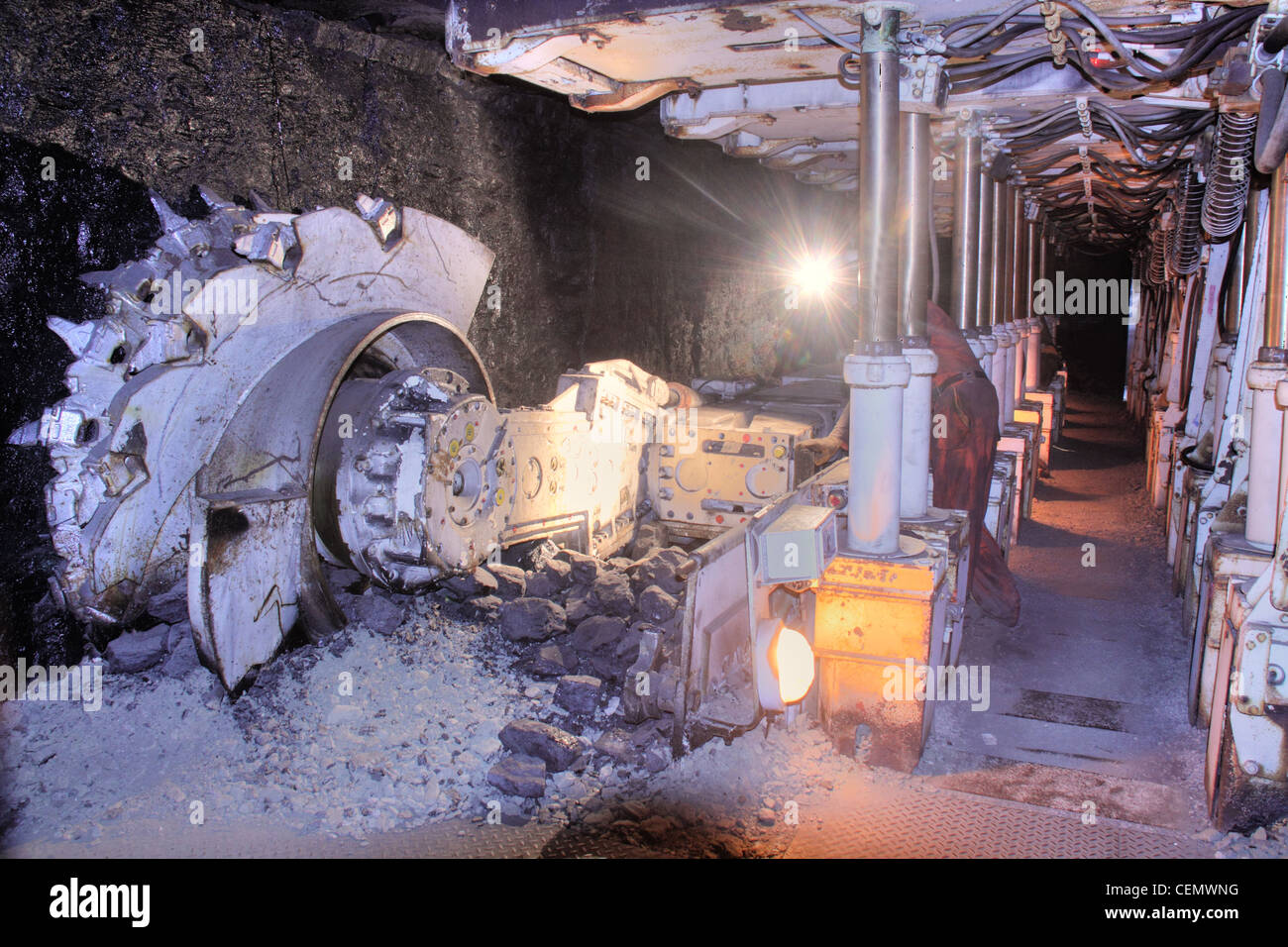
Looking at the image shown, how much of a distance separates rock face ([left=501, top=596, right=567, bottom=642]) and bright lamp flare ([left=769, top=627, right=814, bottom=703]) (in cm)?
113

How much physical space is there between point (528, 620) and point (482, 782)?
3.07 feet

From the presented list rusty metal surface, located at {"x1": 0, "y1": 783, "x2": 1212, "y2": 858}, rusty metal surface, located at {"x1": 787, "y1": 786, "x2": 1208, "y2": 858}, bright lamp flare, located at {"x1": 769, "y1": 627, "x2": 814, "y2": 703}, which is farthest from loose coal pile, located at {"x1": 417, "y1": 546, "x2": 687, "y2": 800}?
rusty metal surface, located at {"x1": 787, "y1": 786, "x2": 1208, "y2": 858}

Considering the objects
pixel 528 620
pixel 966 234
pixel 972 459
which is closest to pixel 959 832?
pixel 528 620

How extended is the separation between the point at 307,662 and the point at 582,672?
1128mm

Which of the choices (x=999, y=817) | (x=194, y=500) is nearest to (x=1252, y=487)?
(x=999, y=817)

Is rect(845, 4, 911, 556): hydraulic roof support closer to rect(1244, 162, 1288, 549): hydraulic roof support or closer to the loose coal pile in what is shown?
the loose coal pile

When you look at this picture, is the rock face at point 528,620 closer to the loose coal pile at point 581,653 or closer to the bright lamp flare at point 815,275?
the loose coal pile at point 581,653

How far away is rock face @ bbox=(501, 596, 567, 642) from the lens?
4.15m

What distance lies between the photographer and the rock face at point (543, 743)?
134 inches

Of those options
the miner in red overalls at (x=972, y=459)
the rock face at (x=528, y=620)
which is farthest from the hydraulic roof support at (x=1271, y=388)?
the rock face at (x=528, y=620)

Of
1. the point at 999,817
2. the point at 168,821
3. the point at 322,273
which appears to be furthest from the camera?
the point at 322,273

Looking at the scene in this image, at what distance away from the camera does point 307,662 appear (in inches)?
145

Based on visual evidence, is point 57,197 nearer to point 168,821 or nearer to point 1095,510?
point 168,821

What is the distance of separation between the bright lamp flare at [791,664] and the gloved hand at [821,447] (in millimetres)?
2693
